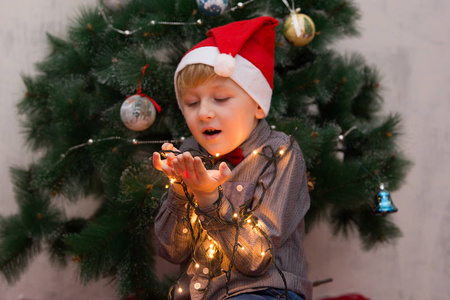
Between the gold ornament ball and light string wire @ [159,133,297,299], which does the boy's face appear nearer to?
light string wire @ [159,133,297,299]

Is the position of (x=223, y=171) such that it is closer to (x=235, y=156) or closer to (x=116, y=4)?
(x=235, y=156)

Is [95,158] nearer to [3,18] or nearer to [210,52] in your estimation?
[210,52]

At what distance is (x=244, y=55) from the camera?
1.02 metres

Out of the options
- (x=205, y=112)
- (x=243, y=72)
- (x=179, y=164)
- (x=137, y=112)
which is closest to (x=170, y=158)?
(x=179, y=164)

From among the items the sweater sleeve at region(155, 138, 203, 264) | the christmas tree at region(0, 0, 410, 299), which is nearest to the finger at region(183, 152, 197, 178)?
the sweater sleeve at region(155, 138, 203, 264)

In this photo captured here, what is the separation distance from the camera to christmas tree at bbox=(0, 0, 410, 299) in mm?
1282

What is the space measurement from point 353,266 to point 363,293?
108mm

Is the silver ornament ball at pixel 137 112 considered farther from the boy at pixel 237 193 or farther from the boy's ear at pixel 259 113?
the boy's ear at pixel 259 113

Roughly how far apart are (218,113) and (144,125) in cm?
37

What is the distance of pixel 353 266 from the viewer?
191cm

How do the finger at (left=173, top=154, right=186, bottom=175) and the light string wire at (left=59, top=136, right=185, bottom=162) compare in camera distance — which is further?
the light string wire at (left=59, top=136, right=185, bottom=162)

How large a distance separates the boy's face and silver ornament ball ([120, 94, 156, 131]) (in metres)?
0.29

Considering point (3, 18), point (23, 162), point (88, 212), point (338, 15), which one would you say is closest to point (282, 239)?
point (338, 15)

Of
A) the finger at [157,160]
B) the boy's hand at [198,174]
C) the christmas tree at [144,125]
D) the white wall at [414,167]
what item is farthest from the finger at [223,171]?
the white wall at [414,167]
